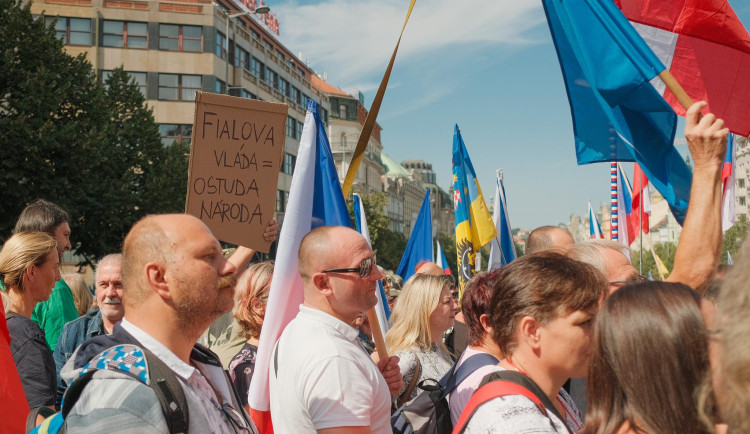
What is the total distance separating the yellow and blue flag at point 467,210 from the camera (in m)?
8.08

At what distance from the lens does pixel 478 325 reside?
346 cm

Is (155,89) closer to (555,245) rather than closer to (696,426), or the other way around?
(555,245)

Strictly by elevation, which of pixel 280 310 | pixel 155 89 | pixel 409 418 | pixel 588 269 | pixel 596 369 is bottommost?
pixel 409 418

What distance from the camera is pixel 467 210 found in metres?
8.25

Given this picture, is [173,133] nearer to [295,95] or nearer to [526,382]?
[295,95]

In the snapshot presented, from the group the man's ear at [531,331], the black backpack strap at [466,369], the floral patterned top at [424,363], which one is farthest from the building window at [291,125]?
the man's ear at [531,331]

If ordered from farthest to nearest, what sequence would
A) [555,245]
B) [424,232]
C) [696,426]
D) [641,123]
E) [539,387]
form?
1. [424,232]
2. [555,245]
3. [641,123]
4. [539,387]
5. [696,426]

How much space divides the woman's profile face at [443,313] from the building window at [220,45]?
38822mm

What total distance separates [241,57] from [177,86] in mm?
5300

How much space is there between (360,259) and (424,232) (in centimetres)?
642

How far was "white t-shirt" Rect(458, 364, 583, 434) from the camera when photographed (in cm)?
223

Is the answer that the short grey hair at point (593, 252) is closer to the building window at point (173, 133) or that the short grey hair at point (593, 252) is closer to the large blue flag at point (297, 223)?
the large blue flag at point (297, 223)

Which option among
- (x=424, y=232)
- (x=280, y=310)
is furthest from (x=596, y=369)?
(x=424, y=232)

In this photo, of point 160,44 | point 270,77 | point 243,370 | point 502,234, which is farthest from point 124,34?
point 243,370
